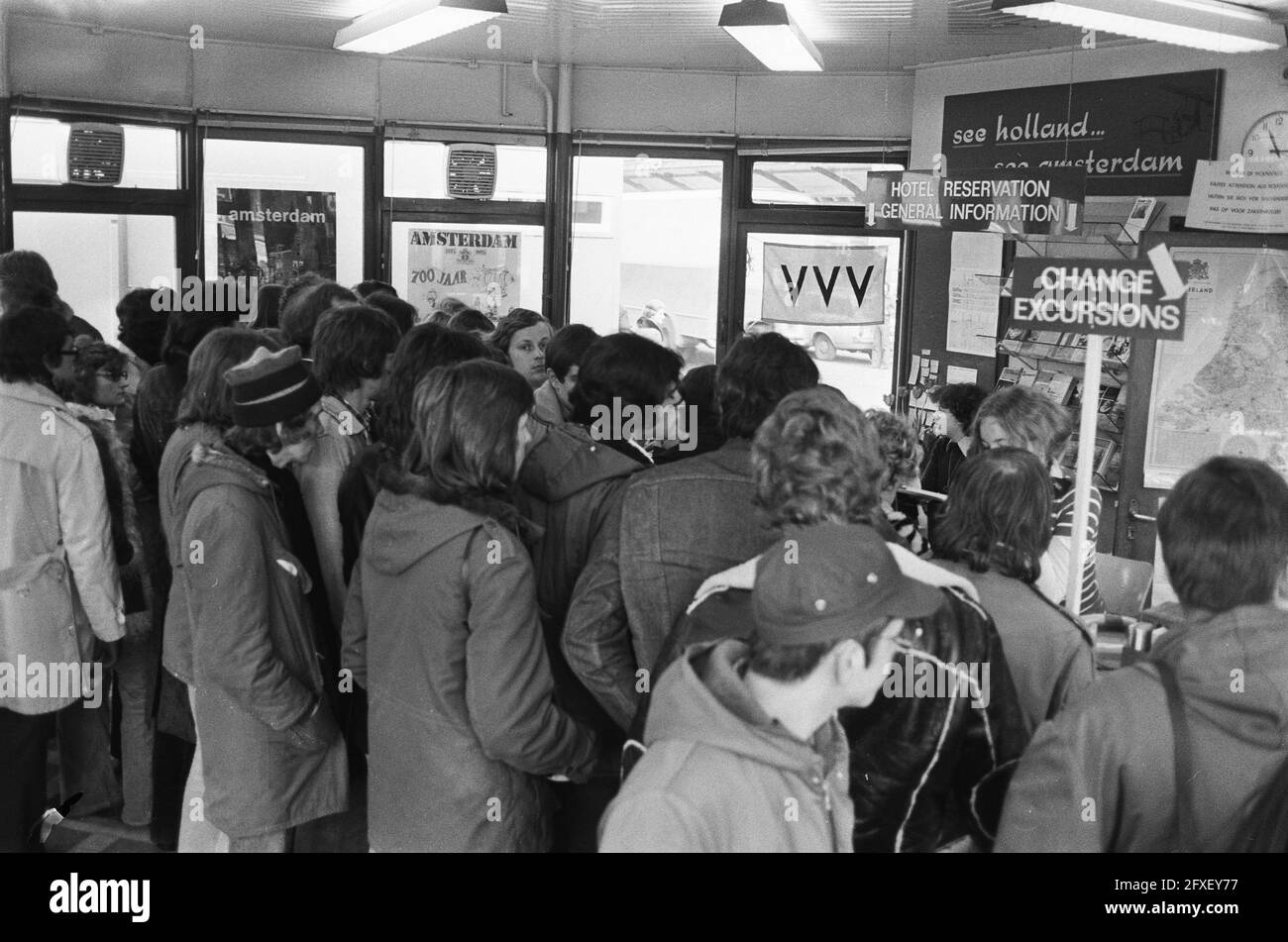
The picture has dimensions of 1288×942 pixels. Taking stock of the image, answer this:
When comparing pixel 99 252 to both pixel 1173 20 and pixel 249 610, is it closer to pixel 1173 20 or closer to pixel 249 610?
pixel 249 610

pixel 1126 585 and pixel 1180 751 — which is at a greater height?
pixel 1180 751

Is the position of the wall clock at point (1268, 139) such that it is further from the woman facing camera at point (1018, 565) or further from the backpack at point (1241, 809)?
the backpack at point (1241, 809)

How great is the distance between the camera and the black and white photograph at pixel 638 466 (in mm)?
2014

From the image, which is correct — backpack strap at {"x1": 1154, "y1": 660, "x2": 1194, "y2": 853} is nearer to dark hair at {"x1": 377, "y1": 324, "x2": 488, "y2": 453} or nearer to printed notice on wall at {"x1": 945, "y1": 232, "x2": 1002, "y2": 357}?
dark hair at {"x1": 377, "y1": 324, "x2": 488, "y2": 453}

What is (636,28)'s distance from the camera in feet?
22.4

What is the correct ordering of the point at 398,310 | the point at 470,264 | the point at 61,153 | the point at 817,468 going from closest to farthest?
the point at 817,468, the point at 398,310, the point at 61,153, the point at 470,264

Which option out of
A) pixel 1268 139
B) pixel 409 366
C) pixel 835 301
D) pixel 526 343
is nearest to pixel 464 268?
pixel 835 301

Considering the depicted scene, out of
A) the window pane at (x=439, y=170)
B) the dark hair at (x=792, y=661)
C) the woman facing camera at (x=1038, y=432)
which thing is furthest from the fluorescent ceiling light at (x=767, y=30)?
the dark hair at (x=792, y=661)

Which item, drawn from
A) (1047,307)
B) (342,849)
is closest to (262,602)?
(342,849)

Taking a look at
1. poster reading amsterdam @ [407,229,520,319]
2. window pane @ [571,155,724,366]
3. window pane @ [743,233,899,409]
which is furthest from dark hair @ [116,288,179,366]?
window pane @ [743,233,899,409]

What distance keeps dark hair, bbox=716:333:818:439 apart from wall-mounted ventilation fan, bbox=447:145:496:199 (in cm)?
560

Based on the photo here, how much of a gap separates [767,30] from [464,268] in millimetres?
3276

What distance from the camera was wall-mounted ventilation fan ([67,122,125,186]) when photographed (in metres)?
7.13

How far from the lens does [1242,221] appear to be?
19.0ft
